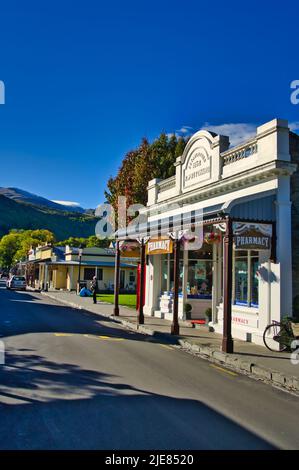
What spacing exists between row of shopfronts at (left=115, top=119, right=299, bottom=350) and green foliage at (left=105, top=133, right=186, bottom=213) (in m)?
14.8

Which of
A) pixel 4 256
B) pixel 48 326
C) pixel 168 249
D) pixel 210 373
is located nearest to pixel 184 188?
pixel 168 249

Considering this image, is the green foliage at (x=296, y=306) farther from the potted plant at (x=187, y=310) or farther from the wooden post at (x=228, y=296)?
the potted plant at (x=187, y=310)

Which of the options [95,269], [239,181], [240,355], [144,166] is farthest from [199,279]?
[95,269]

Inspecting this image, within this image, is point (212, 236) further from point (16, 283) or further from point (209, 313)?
point (16, 283)

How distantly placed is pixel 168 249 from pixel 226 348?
5753mm

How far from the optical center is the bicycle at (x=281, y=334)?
1123cm

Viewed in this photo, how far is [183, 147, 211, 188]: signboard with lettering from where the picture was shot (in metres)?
16.5

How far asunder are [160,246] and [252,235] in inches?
223

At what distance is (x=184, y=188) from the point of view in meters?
18.5

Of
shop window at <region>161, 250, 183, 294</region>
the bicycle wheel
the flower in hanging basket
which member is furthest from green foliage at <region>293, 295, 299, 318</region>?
shop window at <region>161, 250, 183, 294</region>

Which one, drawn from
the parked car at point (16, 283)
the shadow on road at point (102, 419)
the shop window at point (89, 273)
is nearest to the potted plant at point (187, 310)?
the shadow on road at point (102, 419)

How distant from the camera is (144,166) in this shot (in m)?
33.6

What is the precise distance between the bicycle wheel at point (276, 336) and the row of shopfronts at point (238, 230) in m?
0.34
